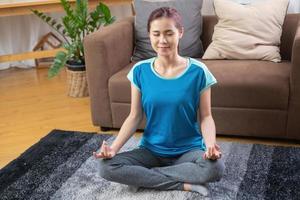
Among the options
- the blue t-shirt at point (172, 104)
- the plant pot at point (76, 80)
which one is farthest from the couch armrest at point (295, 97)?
the plant pot at point (76, 80)

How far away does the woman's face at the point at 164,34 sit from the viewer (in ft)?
5.24

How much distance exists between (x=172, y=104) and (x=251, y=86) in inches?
25.9

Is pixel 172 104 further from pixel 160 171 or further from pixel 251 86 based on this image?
pixel 251 86

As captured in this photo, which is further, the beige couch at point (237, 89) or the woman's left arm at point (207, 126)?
the beige couch at point (237, 89)

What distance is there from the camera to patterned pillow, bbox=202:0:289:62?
8.21ft

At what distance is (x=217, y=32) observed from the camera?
266 cm

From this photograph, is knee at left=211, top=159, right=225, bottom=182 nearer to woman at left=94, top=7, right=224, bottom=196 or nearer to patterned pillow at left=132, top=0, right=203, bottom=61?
woman at left=94, top=7, right=224, bottom=196

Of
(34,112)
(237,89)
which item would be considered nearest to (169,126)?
(237,89)

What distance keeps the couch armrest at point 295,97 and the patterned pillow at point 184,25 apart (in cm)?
78

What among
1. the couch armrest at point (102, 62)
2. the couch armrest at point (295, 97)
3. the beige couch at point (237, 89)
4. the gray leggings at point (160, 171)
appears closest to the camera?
the gray leggings at point (160, 171)

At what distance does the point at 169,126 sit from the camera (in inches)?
68.1

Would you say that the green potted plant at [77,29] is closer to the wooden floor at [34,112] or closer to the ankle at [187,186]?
the wooden floor at [34,112]

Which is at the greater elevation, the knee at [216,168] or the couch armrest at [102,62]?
the couch armrest at [102,62]

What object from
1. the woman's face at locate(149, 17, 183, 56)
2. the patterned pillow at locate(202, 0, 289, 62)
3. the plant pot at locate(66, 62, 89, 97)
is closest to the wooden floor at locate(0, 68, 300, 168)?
the plant pot at locate(66, 62, 89, 97)
